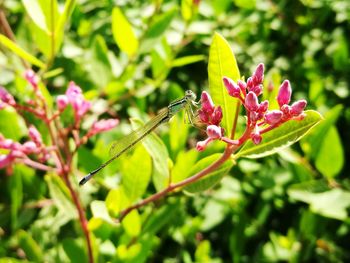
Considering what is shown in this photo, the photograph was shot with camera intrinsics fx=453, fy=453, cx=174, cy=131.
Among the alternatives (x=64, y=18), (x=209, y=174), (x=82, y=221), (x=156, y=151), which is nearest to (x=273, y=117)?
(x=209, y=174)

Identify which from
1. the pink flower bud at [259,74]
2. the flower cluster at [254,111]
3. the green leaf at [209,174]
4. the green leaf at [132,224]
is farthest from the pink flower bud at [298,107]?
the green leaf at [132,224]

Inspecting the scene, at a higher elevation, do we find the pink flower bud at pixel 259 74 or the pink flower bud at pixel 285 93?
the pink flower bud at pixel 259 74

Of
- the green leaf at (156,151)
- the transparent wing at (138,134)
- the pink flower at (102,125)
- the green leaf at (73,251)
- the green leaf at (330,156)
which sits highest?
the transparent wing at (138,134)

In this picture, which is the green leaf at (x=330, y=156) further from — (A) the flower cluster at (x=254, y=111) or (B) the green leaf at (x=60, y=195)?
(B) the green leaf at (x=60, y=195)

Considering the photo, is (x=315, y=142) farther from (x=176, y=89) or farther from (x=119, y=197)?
(x=119, y=197)

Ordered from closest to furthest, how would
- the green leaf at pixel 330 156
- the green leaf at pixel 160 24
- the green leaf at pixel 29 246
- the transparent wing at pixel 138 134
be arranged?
the transparent wing at pixel 138 134 → the green leaf at pixel 29 246 → the green leaf at pixel 330 156 → the green leaf at pixel 160 24

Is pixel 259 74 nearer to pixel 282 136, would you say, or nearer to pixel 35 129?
pixel 282 136

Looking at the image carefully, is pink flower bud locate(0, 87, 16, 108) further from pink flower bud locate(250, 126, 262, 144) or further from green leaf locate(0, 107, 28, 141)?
pink flower bud locate(250, 126, 262, 144)

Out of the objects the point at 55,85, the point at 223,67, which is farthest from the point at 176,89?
the point at 223,67
